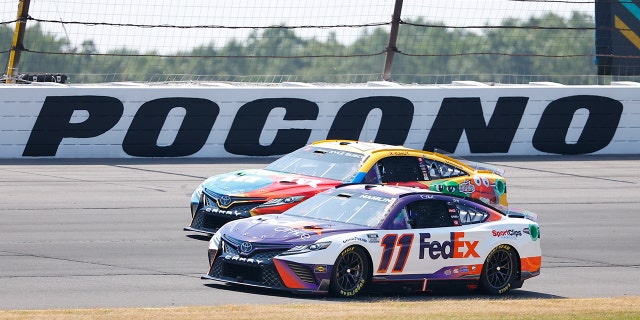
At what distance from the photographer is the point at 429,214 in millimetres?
12719

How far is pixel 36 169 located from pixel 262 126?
4645 mm

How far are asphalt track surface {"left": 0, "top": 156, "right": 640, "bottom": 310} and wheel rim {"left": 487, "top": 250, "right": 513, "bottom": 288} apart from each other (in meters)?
0.21

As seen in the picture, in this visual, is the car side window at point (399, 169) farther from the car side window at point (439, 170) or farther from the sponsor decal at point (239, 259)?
the sponsor decal at point (239, 259)

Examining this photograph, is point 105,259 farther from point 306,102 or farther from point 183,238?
point 306,102

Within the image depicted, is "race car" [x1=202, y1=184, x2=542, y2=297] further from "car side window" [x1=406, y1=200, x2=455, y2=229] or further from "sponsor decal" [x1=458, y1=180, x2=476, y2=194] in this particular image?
"sponsor decal" [x1=458, y1=180, x2=476, y2=194]

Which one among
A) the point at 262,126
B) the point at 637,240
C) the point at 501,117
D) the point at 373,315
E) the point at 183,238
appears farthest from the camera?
the point at 501,117

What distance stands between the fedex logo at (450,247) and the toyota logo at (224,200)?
123 inches

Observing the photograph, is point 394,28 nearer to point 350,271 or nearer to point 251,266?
point 350,271

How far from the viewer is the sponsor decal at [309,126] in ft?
75.0

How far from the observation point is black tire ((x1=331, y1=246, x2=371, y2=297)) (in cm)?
1172

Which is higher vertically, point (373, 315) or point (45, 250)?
point (373, 315)

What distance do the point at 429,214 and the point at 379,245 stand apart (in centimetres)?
89

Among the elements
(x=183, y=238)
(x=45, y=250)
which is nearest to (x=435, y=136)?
(x=183, y=238)

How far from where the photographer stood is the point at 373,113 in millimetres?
24688
